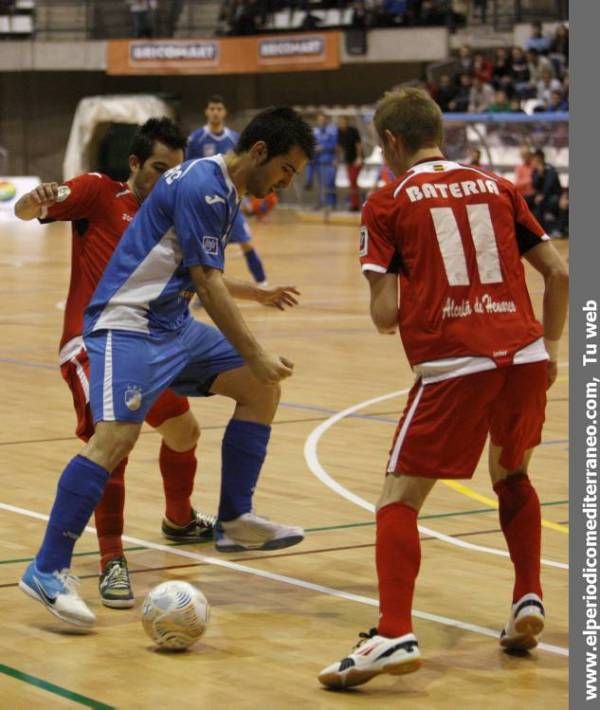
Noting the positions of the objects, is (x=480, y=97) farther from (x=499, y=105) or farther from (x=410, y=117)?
(x=410, y=117)

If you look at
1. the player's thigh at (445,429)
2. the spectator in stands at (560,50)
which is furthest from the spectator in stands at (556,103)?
the player's thigh at (445,429)

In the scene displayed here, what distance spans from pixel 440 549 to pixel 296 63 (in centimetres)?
3015

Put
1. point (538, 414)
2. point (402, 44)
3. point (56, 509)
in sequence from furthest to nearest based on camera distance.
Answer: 1. point (402, 44)
2. point (56, 509)
3. point (538, 414)

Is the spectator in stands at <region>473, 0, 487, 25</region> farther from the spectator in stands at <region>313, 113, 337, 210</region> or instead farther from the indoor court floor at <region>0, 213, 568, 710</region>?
the indoor court floor at <region>0, 213, 568, 710</region>

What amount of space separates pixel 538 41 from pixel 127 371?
2598 cm

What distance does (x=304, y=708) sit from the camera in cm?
441

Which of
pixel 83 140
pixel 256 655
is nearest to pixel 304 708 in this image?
pixel 256 655

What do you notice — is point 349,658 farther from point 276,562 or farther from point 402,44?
point 402,44

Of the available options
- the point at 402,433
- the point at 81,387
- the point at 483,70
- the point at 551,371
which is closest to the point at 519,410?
the point at 551,371

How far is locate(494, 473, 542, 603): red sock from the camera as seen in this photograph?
4.99 meters

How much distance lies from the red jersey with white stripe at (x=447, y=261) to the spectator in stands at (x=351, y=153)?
25884mm

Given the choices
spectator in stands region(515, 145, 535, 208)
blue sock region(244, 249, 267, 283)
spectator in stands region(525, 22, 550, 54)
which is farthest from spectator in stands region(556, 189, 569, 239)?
blue sock region(244, 249, 267, 283)

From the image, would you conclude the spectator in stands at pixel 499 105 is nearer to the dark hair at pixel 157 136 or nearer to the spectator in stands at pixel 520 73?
the spectator in stands at pixel 520 73
